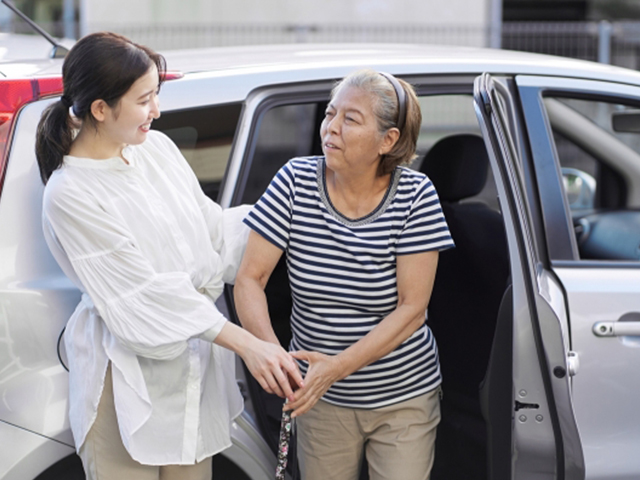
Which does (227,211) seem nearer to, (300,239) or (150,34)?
(300,239)

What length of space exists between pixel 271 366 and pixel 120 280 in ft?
1.27

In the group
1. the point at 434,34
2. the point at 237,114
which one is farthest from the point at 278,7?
the point at 237,114

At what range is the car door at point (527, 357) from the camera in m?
1.89

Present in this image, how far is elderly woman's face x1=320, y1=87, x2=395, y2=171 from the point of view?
6.41ft

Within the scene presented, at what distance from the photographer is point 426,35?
10398 mm

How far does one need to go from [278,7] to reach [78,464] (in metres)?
10.0

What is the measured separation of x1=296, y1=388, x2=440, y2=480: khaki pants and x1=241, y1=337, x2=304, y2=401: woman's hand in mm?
286

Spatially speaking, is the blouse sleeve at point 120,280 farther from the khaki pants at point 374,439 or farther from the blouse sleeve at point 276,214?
the khaki pants at point 374,439

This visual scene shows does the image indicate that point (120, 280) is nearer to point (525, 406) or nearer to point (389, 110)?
point (389, 110)

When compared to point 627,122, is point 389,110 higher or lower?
higher

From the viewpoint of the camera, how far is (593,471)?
7.31 feet

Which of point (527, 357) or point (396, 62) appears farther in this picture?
point (396, 62)

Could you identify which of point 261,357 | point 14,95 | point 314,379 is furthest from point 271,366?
point 14,95

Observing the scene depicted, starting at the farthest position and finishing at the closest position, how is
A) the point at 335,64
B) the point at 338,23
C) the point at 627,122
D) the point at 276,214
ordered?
the point at 338,23 → the point at 627,122 → the point at 335,64 → the point at 276,214
